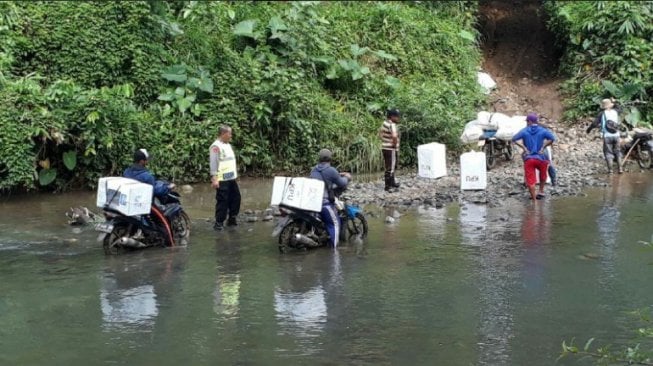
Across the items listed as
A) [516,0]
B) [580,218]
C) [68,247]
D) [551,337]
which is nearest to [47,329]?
[68,247]

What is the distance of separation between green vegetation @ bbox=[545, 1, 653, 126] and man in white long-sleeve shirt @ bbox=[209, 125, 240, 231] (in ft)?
39.5

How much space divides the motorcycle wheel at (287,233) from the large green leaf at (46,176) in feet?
22.8

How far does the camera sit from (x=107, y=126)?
16.8 m

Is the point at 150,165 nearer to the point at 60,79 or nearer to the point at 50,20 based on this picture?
the point at 60,79

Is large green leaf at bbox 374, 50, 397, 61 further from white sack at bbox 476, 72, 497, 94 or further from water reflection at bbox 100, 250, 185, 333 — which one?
water reflection at bbox 100, 250, 185, 333

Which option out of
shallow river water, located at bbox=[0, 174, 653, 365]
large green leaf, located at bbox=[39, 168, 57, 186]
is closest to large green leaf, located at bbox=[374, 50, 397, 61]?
shallow river water, located at bbox=[0, 174, 653, 365]

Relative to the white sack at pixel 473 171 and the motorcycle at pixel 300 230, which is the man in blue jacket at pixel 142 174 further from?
the white sack at pixel 473 171

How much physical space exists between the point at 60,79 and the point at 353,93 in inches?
280

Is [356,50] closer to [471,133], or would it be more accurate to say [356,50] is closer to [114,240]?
[471,133]

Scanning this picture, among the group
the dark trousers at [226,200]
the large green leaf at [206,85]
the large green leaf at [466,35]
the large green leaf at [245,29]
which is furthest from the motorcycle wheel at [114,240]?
the large green leaf at [466,35]

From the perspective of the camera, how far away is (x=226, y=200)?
1341 cm

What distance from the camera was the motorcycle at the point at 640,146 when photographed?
59.9 ft

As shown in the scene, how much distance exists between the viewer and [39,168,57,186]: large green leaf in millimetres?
16656

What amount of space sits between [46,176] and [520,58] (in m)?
15.5
